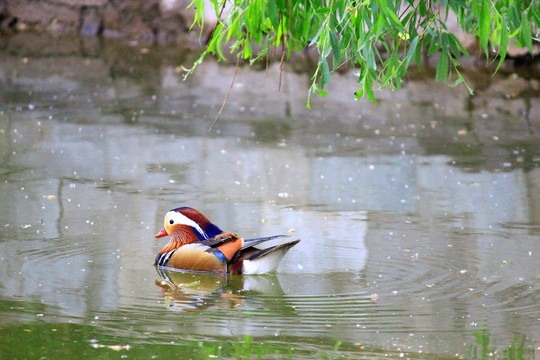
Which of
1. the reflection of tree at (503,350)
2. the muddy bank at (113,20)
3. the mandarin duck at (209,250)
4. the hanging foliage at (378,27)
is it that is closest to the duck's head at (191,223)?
the mandarin duck at (209,250)

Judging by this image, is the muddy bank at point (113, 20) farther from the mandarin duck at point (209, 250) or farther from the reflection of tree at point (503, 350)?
the reflection of tree at point (503, 350)

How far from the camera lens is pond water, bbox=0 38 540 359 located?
5012mm

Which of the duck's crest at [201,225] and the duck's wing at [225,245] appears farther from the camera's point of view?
the duck's crest at [201,225]

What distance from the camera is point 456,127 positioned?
11.4m

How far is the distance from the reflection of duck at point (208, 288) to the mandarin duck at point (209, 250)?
0.05m

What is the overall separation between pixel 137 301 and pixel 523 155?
18.9 feet

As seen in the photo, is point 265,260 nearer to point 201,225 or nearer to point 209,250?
point 209,250

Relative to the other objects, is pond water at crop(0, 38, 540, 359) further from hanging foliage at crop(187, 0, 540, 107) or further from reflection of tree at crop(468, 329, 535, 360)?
hanging foliage at crop(187, 0, 540, 107)

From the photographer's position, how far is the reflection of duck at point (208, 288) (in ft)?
18.3

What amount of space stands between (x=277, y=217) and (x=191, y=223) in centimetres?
131

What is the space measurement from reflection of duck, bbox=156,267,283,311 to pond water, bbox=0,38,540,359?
0.06 feet

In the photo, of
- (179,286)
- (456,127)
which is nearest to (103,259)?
(179,286)

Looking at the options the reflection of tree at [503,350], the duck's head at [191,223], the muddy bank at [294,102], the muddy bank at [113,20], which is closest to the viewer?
the reflection of tree at [503,350]

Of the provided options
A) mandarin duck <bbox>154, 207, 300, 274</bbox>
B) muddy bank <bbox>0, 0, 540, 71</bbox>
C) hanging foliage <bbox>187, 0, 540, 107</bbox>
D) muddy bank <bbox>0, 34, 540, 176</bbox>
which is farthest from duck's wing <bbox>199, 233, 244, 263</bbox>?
muddy bank <bbox>0, 0, 540, 71</bbox>
